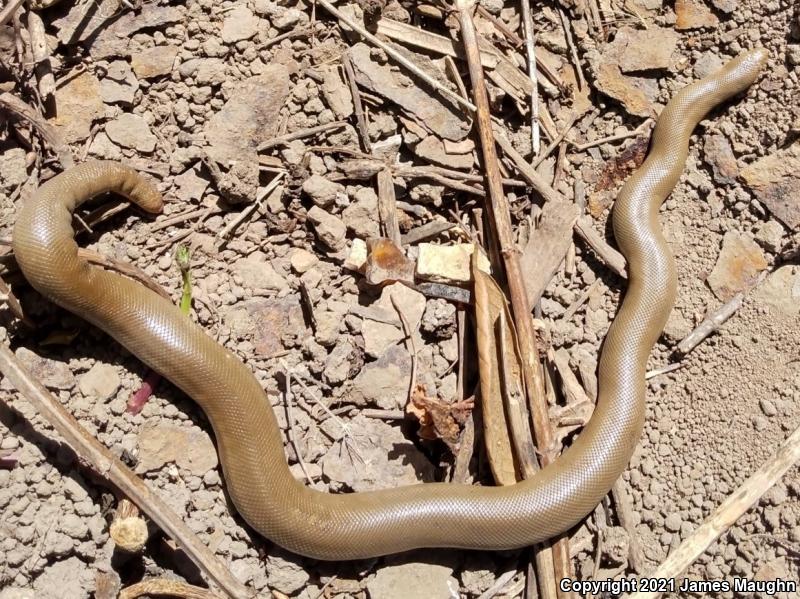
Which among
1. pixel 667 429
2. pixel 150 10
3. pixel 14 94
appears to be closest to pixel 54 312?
pixel 14 94

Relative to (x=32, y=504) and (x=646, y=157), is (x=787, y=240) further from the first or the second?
(x=32, y=504)

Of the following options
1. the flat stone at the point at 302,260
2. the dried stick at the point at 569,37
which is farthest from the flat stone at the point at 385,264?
the dried stick at the point at 569,37

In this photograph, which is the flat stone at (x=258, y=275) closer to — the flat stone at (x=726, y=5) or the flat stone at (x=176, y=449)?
the flat stone at (x=176, y=449)

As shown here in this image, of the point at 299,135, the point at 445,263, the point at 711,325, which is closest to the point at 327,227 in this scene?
the point at 299,135

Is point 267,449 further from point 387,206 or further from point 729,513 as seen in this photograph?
point 729,513

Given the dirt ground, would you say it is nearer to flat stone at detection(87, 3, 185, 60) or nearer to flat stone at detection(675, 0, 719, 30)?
flat stone at detection(87, 3, 185, 60)

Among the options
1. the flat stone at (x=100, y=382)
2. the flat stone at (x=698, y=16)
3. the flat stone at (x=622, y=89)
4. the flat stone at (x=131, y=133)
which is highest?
the flat stone at (x=698, y=16)

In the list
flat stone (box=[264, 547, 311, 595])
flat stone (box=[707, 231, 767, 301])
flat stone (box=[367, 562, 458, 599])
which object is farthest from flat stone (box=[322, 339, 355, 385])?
flat stone (box=[707, 231, 767, 301])
